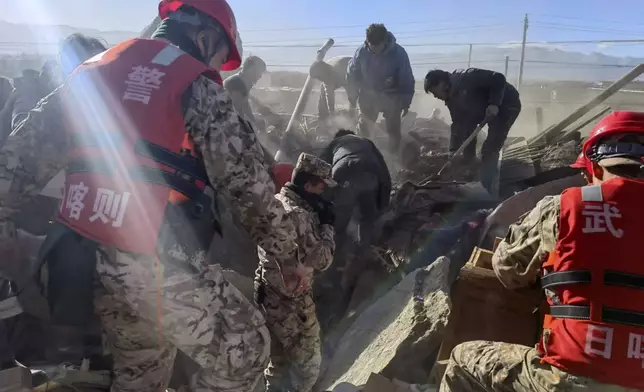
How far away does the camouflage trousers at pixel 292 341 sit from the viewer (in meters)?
3.34

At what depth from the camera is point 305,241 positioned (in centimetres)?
301

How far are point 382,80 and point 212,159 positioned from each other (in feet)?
18.8

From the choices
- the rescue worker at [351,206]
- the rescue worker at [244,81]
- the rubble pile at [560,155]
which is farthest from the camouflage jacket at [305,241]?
the rubble pile at [560,155]

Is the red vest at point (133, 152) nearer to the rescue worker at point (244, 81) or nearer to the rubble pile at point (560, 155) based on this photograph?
the rescue worker at point (244, 81)

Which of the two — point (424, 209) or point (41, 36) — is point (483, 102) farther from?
point (41, 36)

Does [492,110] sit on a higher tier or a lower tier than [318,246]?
higher

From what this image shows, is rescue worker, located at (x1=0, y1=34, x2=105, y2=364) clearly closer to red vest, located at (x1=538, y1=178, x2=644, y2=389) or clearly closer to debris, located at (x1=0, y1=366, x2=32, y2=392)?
debris, located at (x1=0, y1=366, x2=32, y2=392)

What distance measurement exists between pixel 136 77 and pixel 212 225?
2.10 feet

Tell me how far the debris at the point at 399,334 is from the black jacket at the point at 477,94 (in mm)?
3024

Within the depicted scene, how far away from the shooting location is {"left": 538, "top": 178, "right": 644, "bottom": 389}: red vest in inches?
77.6

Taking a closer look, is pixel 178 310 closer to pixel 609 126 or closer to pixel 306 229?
pixel 306 229

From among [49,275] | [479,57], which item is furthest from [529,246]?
[479,57]

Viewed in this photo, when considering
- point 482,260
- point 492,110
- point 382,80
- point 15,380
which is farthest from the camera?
point 382,80

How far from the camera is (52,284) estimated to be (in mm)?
2189
